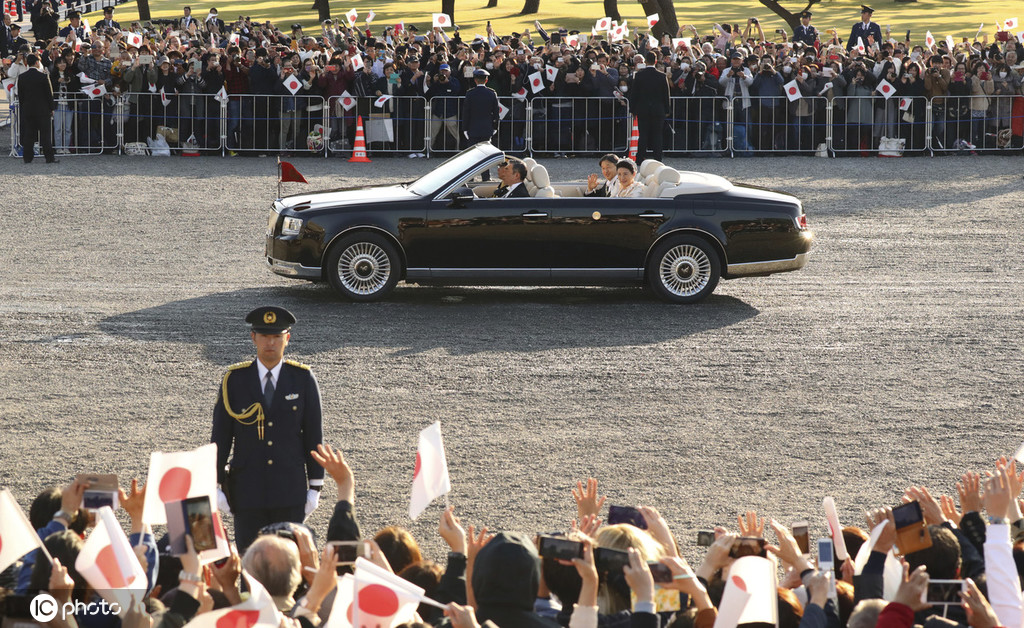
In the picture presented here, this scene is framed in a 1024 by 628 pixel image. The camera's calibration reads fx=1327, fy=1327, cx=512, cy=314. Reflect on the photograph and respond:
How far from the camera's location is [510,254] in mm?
13320

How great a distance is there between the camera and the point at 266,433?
6.59m

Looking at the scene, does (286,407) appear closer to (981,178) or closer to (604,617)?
(604,617)

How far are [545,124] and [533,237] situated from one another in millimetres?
11688

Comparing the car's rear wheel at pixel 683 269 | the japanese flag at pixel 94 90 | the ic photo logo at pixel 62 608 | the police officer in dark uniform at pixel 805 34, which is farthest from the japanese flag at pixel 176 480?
the police officer in dark uniform at pixel 805 34

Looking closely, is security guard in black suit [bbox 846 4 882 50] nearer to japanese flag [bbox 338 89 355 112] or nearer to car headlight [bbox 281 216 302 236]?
japanese flag [bbox 338 89 355 112]

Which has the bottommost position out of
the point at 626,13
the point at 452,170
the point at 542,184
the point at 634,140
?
the point at 542,184

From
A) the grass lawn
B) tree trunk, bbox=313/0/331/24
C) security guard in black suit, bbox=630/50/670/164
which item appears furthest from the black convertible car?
tree trunk, bbox=313/0/331/24

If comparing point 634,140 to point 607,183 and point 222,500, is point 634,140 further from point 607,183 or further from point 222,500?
point 222,500

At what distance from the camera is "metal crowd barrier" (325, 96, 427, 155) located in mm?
24359

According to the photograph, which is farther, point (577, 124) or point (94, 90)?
point (577, 124)

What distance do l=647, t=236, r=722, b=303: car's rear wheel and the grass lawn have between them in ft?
127

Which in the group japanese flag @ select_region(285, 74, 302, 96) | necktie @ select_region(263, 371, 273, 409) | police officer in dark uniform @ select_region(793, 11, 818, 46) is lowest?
necktie @ select_region(263, 371, 273, 409)

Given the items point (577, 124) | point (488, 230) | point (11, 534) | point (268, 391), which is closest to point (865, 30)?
point (577, 124)

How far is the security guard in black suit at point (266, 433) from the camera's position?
658 centimetres
